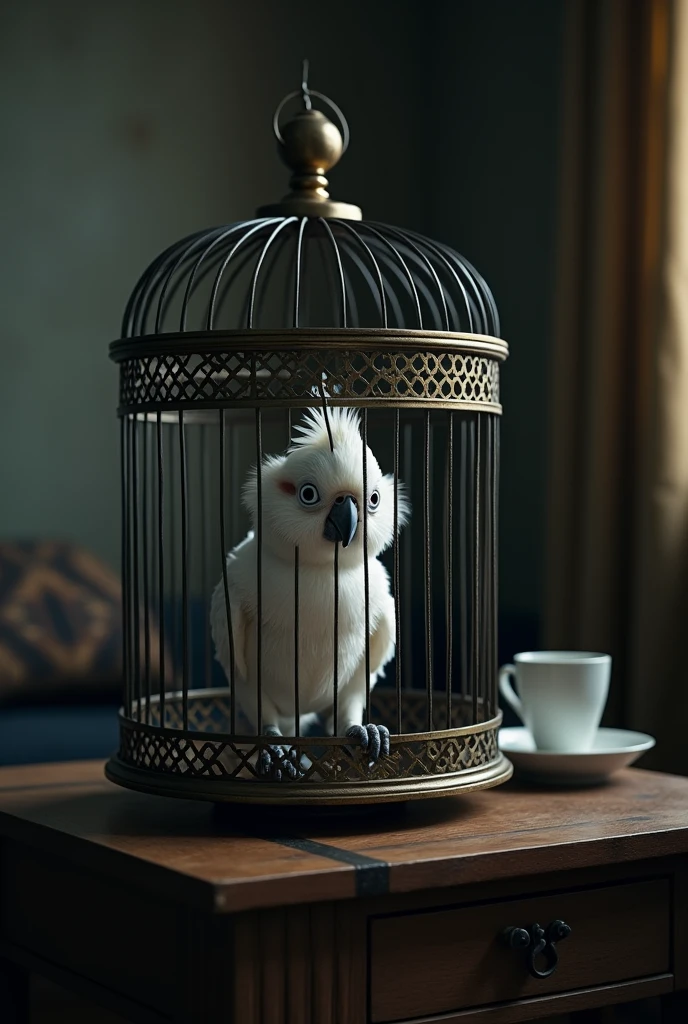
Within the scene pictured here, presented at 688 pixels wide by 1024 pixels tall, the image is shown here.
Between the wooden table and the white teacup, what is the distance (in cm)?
15

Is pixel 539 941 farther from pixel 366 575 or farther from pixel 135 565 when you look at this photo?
pixel 135 565

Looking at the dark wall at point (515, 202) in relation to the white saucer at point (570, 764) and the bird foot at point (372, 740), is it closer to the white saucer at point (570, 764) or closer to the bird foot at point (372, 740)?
the white saucer at point (570, 764)

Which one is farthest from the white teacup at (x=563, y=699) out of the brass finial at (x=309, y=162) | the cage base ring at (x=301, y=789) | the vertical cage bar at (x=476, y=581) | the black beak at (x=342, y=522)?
the brass finial at (x=309, y=162)

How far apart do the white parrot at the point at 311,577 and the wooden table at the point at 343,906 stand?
0.13m

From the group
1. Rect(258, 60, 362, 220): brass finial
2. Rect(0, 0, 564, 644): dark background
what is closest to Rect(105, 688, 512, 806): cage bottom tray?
Rect(258, 60, 362, 220): brass finial

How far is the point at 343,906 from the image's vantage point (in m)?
0.95

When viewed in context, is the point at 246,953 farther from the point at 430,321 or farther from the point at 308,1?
the point at 308,1

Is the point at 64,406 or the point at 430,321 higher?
→ the point at 430,321

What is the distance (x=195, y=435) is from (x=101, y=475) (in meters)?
0.25

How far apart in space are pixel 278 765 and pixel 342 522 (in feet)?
0.74

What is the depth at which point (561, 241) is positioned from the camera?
2.23 meters

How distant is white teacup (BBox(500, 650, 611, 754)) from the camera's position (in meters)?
1.39

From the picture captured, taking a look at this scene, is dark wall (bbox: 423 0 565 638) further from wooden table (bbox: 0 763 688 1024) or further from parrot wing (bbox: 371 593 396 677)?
wooden table (bbox: 0 763 688 1024)

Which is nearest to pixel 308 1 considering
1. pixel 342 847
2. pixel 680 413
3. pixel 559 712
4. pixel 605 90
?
pixel 605 90
